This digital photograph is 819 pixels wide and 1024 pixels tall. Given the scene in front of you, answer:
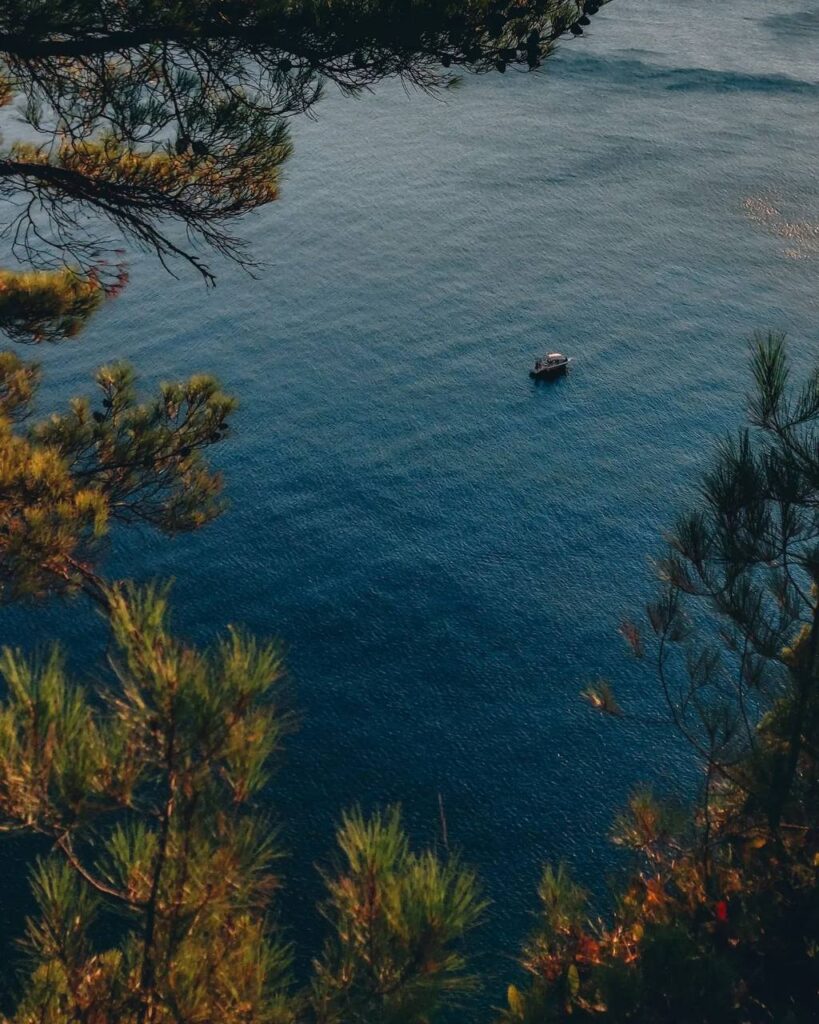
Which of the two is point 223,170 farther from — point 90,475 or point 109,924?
point 109,924

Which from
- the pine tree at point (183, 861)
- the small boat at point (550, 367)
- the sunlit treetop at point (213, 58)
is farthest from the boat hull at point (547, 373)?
the pine tree at point (183, 861)

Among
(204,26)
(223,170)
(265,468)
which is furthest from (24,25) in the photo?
(265,468)

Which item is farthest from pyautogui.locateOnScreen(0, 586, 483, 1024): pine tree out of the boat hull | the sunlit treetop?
the boat hull

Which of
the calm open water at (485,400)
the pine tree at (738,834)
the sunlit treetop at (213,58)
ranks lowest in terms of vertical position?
the calm open water at (485,400)

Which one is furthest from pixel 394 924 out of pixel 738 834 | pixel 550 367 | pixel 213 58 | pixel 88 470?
pixel 550 367

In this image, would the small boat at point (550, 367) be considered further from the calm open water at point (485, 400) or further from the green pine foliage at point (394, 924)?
the green pine foliage at point (394, 924)

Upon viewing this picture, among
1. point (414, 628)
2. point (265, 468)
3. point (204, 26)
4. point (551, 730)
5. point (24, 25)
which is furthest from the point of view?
point (265, 468)

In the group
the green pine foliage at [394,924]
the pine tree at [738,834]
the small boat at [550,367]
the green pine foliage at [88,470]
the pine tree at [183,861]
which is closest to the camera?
the pine tree at [183,861]
